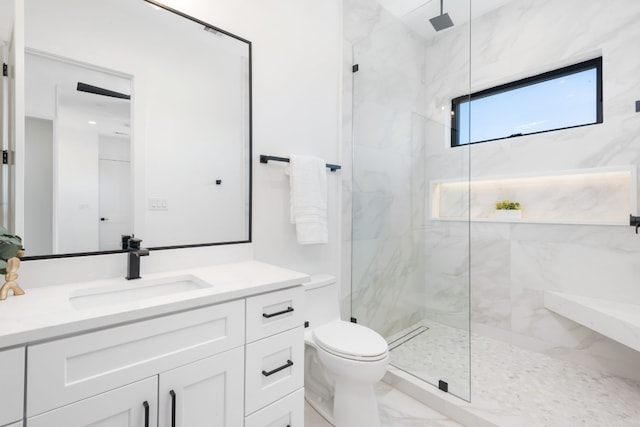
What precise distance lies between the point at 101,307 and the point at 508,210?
270 cm

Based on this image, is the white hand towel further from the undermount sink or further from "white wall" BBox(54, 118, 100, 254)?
"white wall" BBox(54, 118, 100, 254)

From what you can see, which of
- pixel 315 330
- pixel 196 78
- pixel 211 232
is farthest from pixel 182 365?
pixel 196 78

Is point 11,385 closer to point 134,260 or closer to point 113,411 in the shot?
point 113,411

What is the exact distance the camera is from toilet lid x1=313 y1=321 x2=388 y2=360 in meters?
1.39

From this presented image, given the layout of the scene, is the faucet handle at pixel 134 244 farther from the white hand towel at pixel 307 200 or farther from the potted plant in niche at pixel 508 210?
the potted plant in niche at pixel 508 210

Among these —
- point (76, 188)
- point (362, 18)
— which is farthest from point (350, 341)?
point (362, 18)

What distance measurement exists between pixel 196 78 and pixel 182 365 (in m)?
1.28

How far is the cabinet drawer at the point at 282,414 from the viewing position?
1061 mm

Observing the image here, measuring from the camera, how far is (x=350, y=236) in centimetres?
223

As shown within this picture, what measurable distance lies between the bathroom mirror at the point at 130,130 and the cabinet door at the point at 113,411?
64cm

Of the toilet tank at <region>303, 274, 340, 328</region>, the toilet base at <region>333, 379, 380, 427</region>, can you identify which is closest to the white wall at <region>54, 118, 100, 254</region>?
the toilet tank at <region>303, 274, 340, 328</region>

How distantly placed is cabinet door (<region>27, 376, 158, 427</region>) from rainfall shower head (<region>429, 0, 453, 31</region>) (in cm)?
270

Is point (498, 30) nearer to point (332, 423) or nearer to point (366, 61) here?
point (366, 61)

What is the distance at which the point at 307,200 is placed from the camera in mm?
1768
